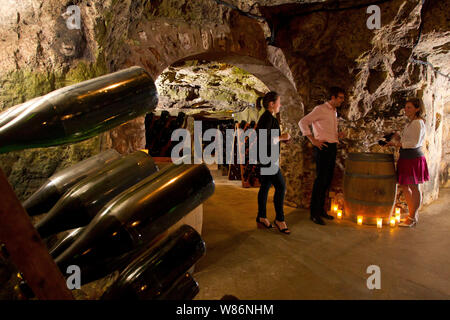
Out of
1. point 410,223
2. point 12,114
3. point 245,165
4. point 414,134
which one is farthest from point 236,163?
point 12,114

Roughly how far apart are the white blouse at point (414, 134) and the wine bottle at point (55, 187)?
9.68ft

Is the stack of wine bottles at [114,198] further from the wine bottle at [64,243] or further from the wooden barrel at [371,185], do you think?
the wooden barrel at [371,185]

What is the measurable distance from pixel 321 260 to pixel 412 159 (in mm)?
1578

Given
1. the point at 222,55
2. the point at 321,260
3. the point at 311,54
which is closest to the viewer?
the point at 321,260

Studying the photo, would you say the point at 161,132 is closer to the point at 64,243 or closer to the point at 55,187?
the point at 55,187

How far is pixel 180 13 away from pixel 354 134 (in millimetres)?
2475

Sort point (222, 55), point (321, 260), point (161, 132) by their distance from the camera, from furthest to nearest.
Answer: point (161, 132)
point (222, 55)
point (321, 260)

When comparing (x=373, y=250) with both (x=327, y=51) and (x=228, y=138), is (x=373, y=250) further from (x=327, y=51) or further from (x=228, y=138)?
(x=228, y=138)

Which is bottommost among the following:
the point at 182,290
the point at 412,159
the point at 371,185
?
the point at 371,185

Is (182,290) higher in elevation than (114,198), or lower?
lower

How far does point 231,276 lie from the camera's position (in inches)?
70.8

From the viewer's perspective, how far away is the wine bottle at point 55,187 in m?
0.67

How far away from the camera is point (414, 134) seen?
8.46ft

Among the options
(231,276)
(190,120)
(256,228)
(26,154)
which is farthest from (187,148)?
(26,154)
